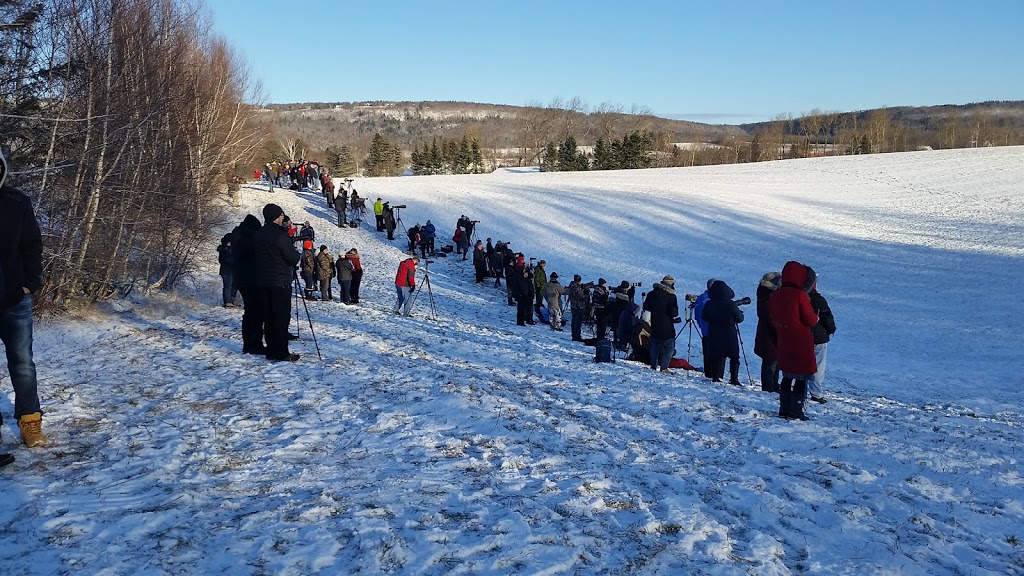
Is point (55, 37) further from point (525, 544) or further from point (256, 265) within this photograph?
point (525, 544)

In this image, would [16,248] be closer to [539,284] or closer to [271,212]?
[271,212]

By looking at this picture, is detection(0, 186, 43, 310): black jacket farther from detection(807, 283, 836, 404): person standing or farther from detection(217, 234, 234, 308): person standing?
detection(217, 234, 234, 308): person standing

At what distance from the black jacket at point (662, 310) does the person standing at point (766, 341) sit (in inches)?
60.7

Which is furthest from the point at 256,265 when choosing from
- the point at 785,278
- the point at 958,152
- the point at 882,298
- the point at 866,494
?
the point at 958,152

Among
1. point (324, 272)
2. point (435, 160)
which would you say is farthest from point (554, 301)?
point (435, 160)

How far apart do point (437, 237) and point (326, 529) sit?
2846 centimetres

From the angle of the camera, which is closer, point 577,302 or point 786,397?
point 786,397

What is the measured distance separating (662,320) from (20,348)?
8.62 meters

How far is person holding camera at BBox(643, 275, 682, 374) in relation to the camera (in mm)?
10445

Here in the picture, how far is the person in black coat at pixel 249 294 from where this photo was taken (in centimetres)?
830

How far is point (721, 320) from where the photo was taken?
31.6ft

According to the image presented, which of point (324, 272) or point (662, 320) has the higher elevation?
point (662, 320)

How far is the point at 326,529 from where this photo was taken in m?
3.91

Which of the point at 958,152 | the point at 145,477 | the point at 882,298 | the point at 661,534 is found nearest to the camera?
the point at 661,534
